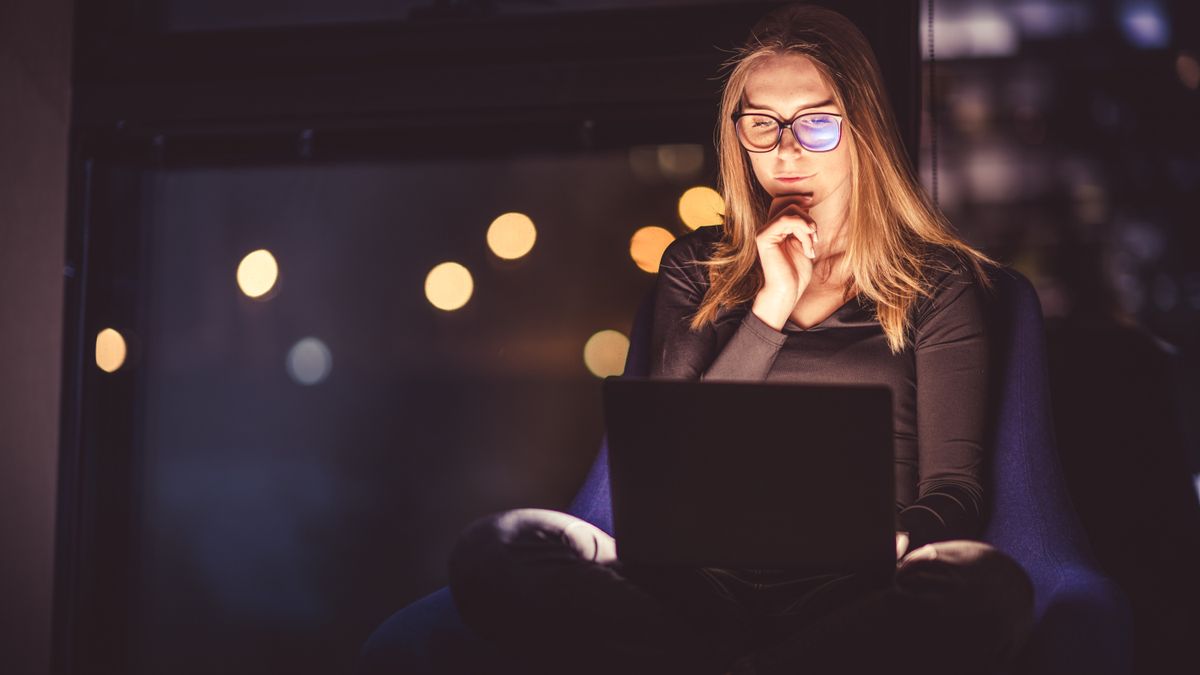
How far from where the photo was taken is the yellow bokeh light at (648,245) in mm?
2686

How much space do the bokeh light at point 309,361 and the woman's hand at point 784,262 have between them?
1.60 metres

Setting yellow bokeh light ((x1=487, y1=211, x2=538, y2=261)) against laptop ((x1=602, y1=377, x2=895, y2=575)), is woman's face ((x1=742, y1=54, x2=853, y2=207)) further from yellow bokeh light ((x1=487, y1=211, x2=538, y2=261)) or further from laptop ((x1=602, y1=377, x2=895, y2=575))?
yellow bokeh light ((x1=487, y1=211, x2=538, y2=261))

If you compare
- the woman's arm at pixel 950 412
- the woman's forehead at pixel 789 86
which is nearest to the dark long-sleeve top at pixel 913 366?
the woman's arm at pixel 950 412

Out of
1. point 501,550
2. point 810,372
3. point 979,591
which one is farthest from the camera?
point 810,372

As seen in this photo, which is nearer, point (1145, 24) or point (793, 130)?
point (793, 130)

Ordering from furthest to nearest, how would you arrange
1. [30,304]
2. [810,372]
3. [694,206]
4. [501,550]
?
[694,206] → [30,304] → [810,372] → [501,550]

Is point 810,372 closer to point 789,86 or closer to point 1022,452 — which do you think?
point 1022,452

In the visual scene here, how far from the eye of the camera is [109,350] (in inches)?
98.0

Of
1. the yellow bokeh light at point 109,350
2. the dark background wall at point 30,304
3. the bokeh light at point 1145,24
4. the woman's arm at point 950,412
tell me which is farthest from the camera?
the bokeh light at point 1145,24

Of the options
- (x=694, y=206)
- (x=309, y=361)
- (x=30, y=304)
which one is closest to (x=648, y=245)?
(x=694, y=206)

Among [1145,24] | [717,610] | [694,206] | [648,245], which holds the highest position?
[1145,24]

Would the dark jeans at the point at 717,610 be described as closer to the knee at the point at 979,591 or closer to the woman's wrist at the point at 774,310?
the knee at the point at 979,591

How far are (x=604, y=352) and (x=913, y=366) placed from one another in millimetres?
1292

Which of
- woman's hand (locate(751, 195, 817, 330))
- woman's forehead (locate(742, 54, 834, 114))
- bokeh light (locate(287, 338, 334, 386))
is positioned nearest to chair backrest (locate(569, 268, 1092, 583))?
woman's hand (locate(751, 195, 817, 330))
